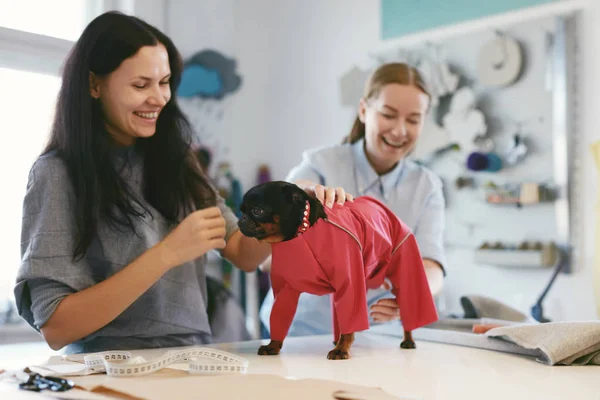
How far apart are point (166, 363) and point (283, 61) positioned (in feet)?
8.98

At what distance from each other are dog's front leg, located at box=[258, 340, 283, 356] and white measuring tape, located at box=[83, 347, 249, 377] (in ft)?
0.49

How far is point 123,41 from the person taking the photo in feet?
4.32

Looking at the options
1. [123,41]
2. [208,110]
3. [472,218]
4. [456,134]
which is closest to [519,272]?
[472,218]

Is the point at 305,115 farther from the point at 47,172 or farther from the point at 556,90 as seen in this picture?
the point at 47,172

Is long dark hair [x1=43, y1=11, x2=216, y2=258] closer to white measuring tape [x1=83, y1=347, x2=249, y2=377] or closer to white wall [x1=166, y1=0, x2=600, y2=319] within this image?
white measuring tape [x1=83, y1=347, x2=249, y2=377]

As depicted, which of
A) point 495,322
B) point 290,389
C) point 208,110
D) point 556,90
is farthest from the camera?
point 208,110

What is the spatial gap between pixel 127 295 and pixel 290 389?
0.45 m

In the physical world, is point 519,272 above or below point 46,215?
below

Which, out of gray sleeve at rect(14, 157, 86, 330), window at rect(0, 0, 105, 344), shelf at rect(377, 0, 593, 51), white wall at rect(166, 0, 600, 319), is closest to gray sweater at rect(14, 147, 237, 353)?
gray sleeve at rect(14, 157, 86, 330)

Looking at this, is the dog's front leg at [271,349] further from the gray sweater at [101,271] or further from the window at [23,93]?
the window at [23,93]

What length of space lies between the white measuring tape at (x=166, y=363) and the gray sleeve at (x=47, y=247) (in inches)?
8.9

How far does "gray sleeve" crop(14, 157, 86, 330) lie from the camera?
120 cm

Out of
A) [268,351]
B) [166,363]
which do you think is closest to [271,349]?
[268,351]

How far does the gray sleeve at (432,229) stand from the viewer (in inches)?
64.9
